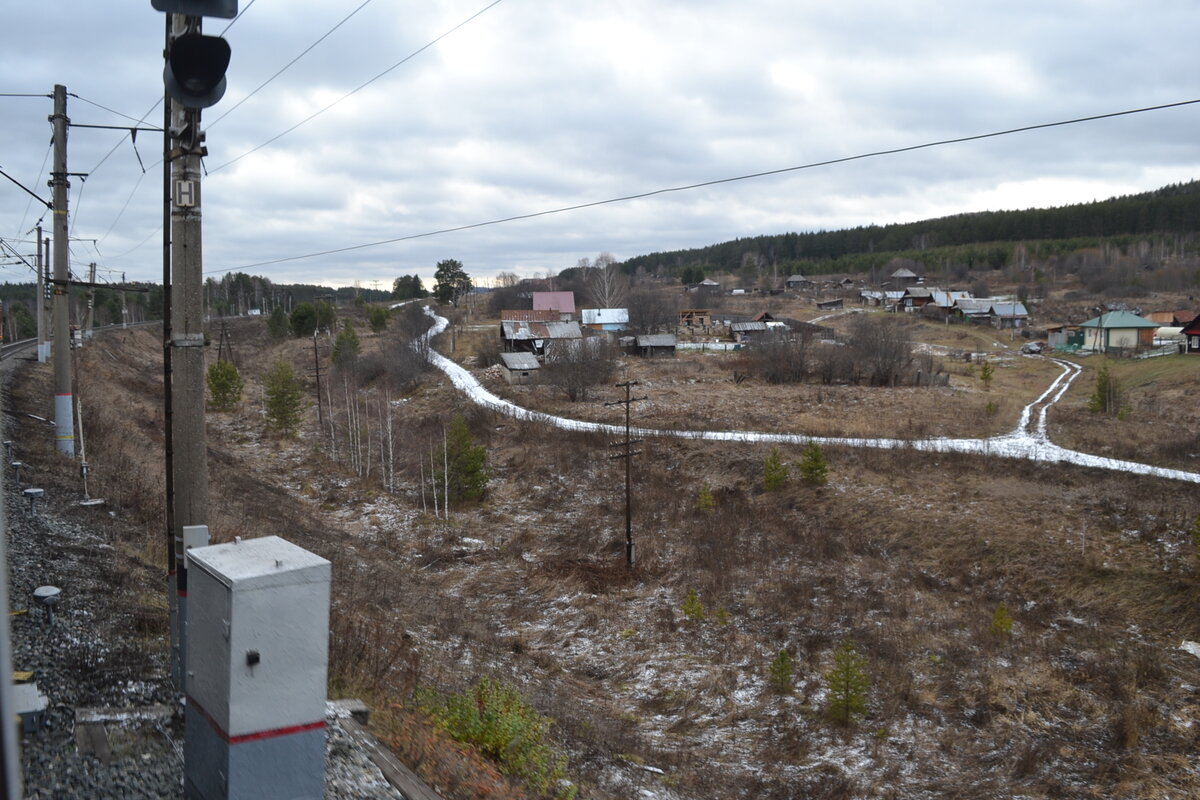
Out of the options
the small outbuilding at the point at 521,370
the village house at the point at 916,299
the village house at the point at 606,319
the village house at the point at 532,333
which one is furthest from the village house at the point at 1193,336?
the village house at the point at 606,319

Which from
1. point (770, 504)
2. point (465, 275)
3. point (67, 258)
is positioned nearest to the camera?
point (67, 258)

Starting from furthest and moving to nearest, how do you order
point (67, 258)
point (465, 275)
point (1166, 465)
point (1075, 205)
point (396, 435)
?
1. point (1075, 205)
2. point (465, 275)
3. point (396, 435)
4. point (1166, 465)
5. point (67, 258)

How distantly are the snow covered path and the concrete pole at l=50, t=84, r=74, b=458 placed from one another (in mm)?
23981

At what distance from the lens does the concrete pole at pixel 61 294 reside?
1933 cm

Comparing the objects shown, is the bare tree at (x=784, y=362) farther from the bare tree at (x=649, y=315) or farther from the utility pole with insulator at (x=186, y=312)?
the utility pole with insulator at (x=186, y=312)

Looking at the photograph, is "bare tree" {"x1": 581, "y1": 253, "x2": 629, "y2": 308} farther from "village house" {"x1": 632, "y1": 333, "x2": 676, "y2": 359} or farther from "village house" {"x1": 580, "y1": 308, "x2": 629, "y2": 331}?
"village house" {"x1": 632, "y1": 333, "x2": 676, "y2": 359}

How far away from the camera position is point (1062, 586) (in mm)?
22812

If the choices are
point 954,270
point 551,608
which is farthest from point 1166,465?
point 954,270

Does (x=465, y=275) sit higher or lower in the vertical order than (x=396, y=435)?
higher

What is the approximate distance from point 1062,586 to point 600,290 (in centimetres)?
8496

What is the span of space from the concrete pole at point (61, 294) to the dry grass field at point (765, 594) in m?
1.73

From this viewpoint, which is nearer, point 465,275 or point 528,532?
point 528,532

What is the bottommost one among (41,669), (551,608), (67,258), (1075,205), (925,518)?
(551,608)

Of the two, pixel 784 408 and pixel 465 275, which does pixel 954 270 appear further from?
pixel 784 408
